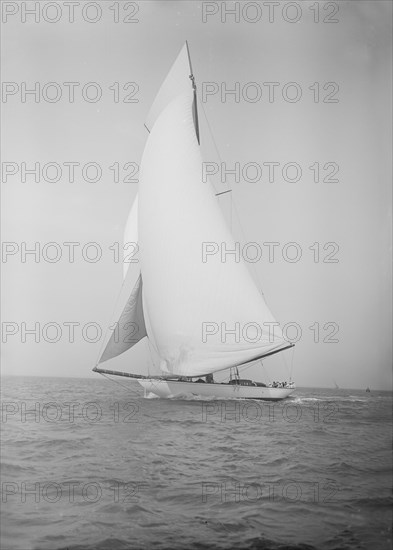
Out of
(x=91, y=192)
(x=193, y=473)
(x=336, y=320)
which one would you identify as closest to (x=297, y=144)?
(x=336, y=320)

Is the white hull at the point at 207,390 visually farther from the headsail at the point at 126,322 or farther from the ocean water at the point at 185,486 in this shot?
the ocean water at the point at 185,486

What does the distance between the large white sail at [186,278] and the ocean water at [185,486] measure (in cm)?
102

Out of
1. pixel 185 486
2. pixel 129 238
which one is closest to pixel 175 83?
pixel 129 238

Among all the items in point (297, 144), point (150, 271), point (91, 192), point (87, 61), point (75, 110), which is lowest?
point (150, 271)

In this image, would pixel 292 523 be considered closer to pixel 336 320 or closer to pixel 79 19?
pixel 336 320

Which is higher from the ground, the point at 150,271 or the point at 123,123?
the point at 123,123

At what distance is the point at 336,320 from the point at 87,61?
2079 millimetres

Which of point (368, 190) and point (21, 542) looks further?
point (368, 190)

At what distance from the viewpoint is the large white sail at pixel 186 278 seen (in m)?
4.80

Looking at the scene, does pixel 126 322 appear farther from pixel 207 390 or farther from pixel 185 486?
pixel 207 390

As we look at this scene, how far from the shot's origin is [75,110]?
327cm

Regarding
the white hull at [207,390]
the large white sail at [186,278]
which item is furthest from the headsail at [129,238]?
→ the white hull at [207,390]

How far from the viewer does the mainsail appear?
472cm

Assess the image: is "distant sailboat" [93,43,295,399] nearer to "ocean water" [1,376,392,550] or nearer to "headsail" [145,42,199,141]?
"headsail" [145,42,199,141]
